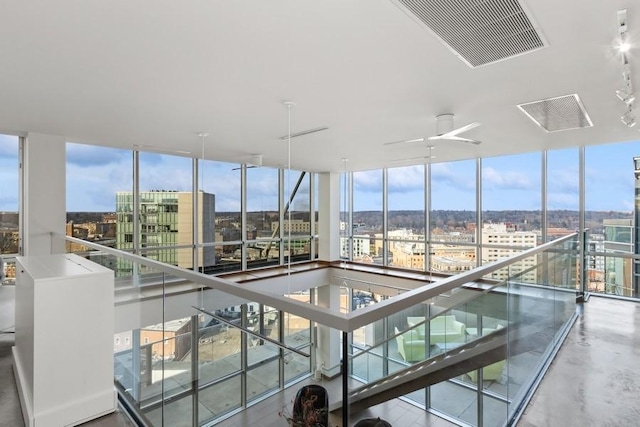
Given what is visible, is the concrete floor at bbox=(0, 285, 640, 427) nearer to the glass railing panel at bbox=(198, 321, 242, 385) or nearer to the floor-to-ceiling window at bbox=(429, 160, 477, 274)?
the glass railing panel at bbox=(198, 321, 242, 385)

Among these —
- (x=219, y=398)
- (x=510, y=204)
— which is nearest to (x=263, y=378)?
(x=219, y=398)

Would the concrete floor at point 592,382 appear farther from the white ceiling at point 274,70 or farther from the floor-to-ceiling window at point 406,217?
the floor-to-ceiling window at point 406,217

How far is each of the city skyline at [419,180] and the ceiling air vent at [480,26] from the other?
5.39 m

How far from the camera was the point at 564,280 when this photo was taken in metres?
4.12

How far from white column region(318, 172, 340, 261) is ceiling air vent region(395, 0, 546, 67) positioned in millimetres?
7253

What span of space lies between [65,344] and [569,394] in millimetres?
3567

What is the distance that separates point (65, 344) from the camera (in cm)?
221

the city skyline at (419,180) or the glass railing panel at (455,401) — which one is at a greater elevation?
the city skyline at (419,180)

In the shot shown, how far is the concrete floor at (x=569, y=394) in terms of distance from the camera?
Answer: 1.55 meters

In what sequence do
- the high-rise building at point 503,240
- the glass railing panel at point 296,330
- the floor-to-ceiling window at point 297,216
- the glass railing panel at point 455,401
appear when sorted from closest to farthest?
the glass railing panel at point 296,330
the glass railing panel at point 455,401
the high-rise building at point 503,240
the floor-to-ceiling window at point 297,216

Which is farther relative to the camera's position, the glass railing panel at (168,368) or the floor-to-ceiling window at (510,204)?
the floor-to-ceiling window at (510,204)

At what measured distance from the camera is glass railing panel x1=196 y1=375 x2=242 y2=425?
76.5 inches

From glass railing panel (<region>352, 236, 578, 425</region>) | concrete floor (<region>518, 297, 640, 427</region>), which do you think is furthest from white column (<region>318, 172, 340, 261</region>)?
glass railing panel (<region>352, 236, 578, 425</region>)

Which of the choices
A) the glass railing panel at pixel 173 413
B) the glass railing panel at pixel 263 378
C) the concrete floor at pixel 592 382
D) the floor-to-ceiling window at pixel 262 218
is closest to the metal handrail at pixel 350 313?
the glass railing panel at pixel 263 378
